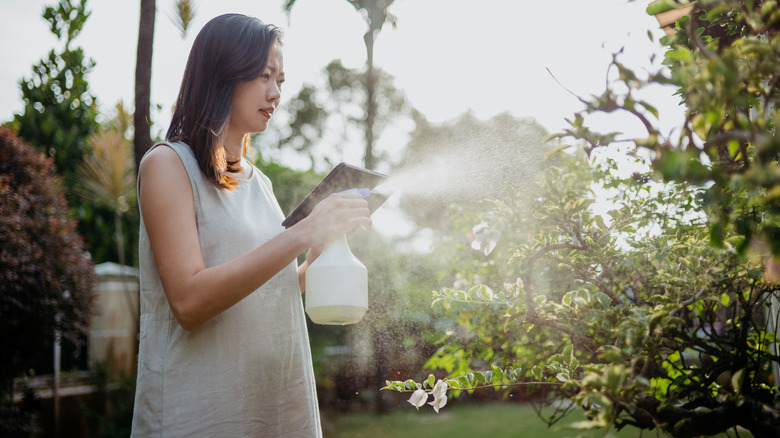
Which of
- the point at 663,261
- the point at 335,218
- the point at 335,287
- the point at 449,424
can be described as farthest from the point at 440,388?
the point at 449,424

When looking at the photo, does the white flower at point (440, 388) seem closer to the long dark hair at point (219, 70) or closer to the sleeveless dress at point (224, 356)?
the sleeveless dress at point (224, 356)

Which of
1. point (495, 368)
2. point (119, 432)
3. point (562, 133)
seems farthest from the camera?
point (119, 432)

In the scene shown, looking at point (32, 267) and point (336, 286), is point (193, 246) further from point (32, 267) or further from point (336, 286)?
point (32, 267)

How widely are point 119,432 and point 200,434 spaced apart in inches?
256

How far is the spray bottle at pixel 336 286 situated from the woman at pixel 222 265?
0.06 metres

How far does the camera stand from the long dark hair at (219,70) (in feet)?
5.26

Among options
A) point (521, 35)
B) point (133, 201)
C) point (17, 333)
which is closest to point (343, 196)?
point (521, 35)

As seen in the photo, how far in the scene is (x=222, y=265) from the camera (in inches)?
52.0

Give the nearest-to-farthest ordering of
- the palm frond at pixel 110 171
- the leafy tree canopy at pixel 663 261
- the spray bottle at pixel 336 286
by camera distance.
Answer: the leafy tree canopy at pixel 663 261 → the spray bottle at pixel 336 286 → the palm frond at pixel 110 171

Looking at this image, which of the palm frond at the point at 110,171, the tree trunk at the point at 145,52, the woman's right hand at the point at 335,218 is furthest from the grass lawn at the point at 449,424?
the palm frond at the point at 110,171

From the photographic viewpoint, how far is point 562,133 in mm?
1011

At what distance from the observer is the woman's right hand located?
1376mm

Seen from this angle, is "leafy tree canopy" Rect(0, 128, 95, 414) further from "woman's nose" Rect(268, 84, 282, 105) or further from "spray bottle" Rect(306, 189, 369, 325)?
"spray bottle" Rect(306, 189, 369, 325)

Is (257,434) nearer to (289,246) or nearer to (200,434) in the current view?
(200,434)
